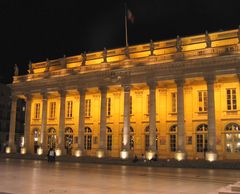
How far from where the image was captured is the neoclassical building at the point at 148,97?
2941 centimetres

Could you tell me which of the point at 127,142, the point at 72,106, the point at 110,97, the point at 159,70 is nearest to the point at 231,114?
the point at 159,70

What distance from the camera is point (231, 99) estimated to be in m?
31.1

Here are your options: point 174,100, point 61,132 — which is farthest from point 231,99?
point 61,132

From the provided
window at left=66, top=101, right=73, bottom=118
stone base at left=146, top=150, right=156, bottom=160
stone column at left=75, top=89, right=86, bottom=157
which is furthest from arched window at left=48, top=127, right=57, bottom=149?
stone base at left=146, top=150, right=156, bottom=160

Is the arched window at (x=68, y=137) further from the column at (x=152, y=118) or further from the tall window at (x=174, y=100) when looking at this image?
the tall window at (x=174, y=100)

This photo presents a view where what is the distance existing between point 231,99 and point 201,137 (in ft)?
16.2

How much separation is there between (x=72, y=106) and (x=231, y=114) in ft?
65.8

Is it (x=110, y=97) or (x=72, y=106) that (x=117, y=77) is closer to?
→ (x=110, y=97)

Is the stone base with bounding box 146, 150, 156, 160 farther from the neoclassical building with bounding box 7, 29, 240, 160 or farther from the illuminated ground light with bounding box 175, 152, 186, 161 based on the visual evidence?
the illuminated ground light with bounding box 175, 152, 186, 161

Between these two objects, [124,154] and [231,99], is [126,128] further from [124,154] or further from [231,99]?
[231,99]

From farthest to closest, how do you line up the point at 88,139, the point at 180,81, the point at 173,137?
1. the point at 88,139
2. the point at 173,137
3. the point at 180,81

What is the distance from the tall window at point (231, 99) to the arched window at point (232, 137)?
67.0 inches

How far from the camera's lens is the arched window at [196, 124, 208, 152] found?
3197 cm

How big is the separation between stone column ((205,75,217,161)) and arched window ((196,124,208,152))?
162 inches
